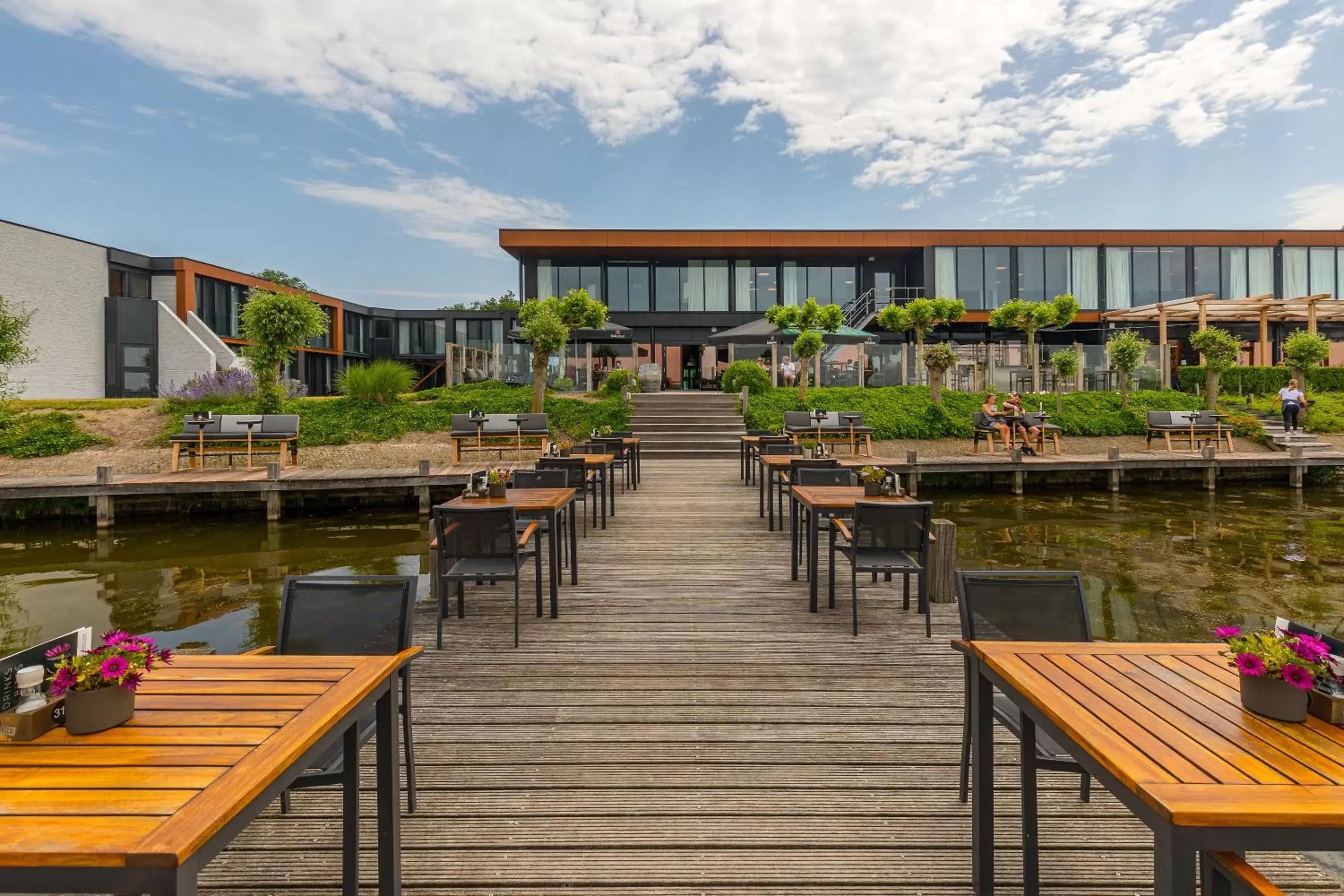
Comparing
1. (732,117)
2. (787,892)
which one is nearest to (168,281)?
(787,892)

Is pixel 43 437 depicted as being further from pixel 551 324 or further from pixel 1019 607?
pixel 1019 607

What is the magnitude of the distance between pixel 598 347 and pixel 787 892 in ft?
76.8

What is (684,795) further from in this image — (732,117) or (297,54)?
(732,117)

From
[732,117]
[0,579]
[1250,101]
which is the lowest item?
[0,579]

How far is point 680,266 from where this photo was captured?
29.8 m

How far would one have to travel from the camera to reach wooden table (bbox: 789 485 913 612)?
461 centimetres

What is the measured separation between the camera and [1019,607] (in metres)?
2.59

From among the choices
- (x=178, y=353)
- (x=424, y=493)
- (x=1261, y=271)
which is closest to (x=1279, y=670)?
(x=424, y=493)

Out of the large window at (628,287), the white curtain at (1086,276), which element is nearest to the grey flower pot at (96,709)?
the large window at (628,287)

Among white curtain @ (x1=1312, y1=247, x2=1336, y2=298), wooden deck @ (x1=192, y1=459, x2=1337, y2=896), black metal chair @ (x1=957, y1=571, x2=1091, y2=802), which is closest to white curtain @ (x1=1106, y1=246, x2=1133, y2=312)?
white curtain @ (x1=1312, y1=247, x2=1336, y2=298)

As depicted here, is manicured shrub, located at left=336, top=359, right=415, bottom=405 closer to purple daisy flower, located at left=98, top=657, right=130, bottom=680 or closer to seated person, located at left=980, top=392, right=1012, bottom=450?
seated person, located at left=980, top=392, right=1012, bottom=450

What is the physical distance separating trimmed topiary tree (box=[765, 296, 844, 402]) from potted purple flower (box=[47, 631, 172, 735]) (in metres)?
16.6

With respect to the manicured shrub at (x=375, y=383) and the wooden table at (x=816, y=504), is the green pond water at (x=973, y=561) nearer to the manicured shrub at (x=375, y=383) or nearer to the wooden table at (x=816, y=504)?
the wooden table at (x=816, y=504)

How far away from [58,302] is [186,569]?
857 inches
